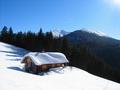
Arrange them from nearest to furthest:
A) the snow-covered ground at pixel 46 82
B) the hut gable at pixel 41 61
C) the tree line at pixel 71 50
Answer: the snow-covered ground at pixel 46 82 → the hut gable at pixel 41 61 → the tree line at pixel 71 50

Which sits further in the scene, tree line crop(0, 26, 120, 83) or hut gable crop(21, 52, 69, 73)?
tree line crop(0, 26, 120, 83)

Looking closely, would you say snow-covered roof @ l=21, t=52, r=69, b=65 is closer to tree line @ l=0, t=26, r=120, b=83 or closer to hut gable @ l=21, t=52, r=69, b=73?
hut gable @ l=21, t=52, r=69, b=73

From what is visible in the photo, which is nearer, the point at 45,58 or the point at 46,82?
the point at 46,82

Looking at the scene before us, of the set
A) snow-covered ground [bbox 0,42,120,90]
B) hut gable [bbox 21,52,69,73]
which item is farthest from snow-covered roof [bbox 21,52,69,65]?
snow-covered ground [bbox 0,42,120,90]

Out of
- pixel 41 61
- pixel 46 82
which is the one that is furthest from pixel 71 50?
pixel 46 82

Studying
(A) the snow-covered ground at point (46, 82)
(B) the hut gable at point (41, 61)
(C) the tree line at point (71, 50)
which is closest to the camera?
(A) the snow-covered ground at point (46, 82)

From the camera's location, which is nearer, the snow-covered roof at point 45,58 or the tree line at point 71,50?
the snow-covered roof at point 45,58

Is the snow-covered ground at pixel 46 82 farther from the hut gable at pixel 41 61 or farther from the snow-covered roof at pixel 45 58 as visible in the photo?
the snow-covered roof at pixel 45 58

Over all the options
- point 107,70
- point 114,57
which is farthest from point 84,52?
point 114,57

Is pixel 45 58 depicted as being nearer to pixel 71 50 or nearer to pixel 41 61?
pixel 41 61

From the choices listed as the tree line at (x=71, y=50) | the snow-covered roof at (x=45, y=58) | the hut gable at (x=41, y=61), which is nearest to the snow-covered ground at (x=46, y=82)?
the hut gable at (x=41, y=61)

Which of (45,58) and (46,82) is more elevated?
(45,58)

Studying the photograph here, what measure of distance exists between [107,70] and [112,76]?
3.32m

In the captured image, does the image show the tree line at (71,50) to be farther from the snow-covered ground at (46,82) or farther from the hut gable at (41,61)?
the snow-covered ground at (46,82)
